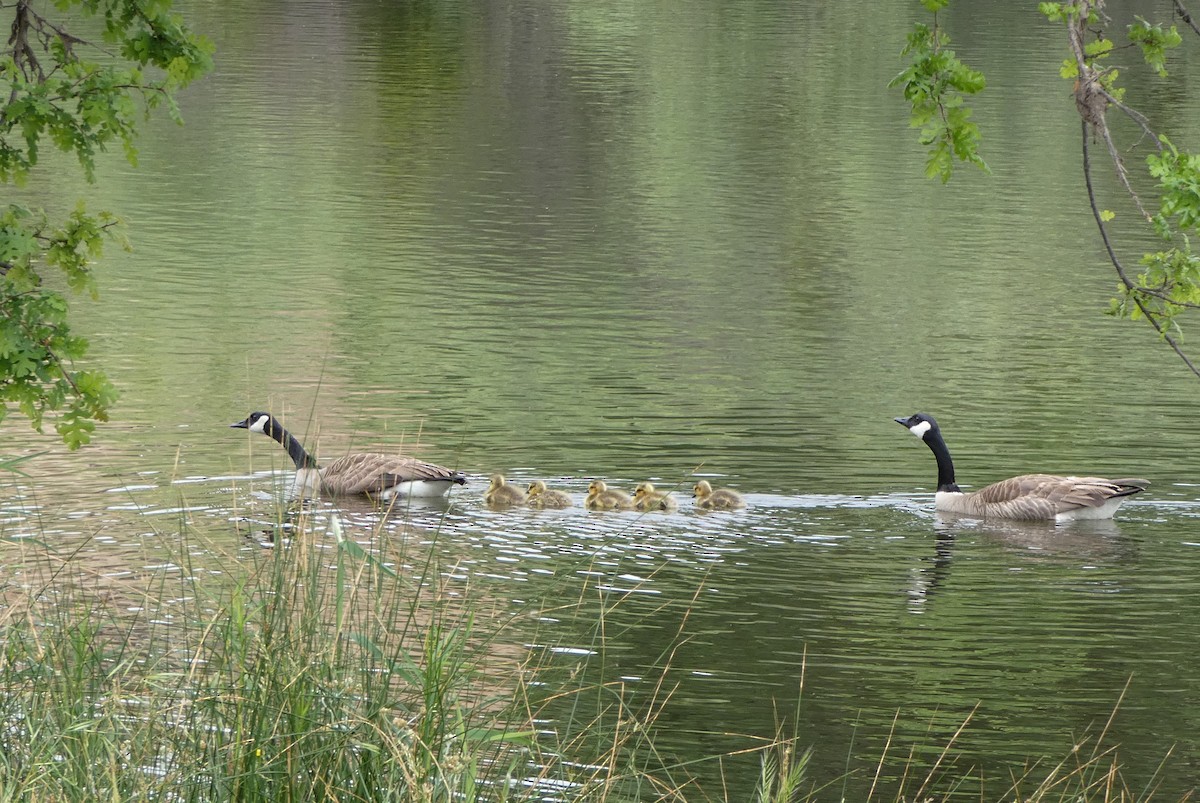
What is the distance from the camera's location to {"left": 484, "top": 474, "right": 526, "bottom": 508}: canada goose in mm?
14531

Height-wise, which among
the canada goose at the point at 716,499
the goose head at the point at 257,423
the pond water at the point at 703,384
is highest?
the goose head at the point at 257,423

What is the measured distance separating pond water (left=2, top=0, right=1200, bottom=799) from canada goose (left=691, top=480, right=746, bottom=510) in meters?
0.10

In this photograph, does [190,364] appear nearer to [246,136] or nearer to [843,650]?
[843,650]

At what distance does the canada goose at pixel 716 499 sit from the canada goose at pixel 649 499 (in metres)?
0.24

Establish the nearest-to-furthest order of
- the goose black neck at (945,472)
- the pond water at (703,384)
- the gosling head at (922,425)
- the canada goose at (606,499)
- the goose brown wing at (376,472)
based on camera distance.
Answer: the pond water at (703,384), the canada goose at (606,499), the goose brown wing at (376,472), the goose black neck at (945,472), the gosling head at (922,425)

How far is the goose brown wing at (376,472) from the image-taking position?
14.5 metres

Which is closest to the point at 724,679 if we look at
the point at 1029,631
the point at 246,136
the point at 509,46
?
the point at 1029,631

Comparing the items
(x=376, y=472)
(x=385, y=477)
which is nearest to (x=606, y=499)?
(x=385, y=477)

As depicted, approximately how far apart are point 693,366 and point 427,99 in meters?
29.0

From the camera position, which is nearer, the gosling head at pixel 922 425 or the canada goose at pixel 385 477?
the canada goose at pixel 385 477

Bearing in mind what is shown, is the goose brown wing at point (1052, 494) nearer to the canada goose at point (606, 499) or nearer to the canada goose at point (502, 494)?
the canada goose at point (606, 499)

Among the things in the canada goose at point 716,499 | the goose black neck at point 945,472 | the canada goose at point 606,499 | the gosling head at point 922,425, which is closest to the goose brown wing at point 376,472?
the canada goose at point 606,499

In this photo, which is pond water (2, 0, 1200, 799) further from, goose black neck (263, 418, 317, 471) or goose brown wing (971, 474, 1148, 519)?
goose black neck (263, 418, 317, 471)

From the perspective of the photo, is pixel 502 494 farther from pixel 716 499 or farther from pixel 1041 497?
pixel 1041 497
